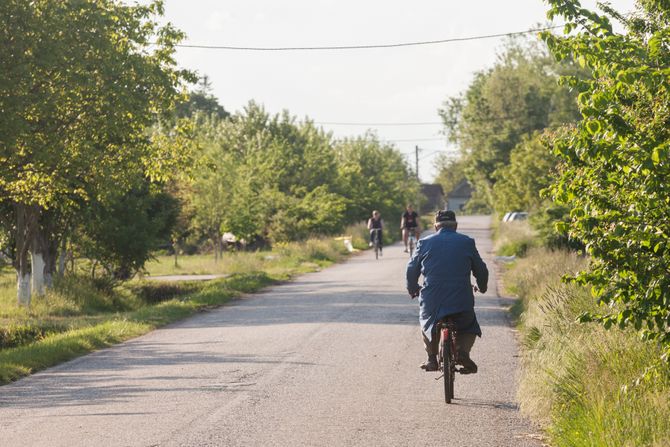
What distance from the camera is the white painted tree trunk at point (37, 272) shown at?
88.6ft

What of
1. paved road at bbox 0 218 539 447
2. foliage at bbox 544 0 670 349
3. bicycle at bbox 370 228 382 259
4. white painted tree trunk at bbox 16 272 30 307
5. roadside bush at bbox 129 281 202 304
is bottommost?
roadside bush at bbox 129 281 202 304

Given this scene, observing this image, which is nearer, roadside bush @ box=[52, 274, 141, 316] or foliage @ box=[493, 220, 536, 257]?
roadside bush @ box=[52, 274, 141, 316]

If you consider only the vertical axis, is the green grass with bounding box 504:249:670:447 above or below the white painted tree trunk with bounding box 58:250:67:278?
below

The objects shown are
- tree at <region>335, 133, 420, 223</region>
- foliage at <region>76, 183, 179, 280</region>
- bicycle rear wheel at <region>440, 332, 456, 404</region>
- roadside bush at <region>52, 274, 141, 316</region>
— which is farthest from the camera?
tree at <region>335, 133, 420, 223</region>

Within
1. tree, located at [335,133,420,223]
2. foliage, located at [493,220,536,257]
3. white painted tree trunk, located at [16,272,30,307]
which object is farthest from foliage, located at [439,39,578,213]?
white painted tree trunk, located at [16,272,30,307]

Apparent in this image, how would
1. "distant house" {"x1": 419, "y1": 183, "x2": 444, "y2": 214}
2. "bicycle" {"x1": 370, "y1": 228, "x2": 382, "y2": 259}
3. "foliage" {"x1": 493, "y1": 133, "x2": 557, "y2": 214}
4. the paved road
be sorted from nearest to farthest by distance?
the paved road, "bicycle" {"x1": 370, "y1": 228, "x2": 382, "y2": 259}, "foliage" {"x1": 493, "y1": 133, "x2": 557, "y2": 214}, "distant house" {"x1": 419, "y1": 183, "x2": 444, "y2": 214}

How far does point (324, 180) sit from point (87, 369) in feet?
165

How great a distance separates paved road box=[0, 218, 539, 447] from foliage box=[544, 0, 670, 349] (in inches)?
63.0

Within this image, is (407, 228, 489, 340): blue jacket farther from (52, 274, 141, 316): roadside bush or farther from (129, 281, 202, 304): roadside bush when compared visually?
(129, 281, 202, 304): roadside bush

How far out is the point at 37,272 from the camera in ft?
90.0

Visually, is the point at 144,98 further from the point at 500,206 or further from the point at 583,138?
the point at 500,206

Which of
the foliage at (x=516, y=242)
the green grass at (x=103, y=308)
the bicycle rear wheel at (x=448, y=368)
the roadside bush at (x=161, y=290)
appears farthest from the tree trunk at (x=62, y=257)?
the bicycle rear wheel at (x=448, y=368)

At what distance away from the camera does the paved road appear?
28.8 ft

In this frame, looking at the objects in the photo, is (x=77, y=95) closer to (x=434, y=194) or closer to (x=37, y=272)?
(x=37, y=272)
